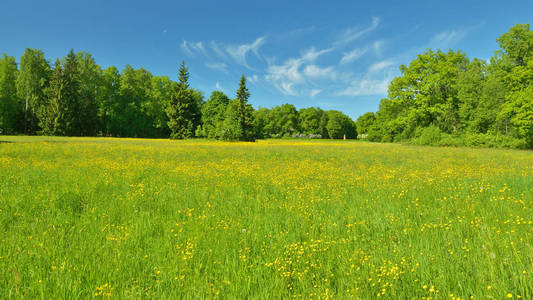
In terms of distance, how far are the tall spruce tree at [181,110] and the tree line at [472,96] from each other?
1827 inches

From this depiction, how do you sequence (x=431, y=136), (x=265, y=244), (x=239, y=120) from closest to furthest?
(x=265, y=244), (x=431, y=136), (x=239, y=120)

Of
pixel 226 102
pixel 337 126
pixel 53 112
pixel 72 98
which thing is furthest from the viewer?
pixel 337 126

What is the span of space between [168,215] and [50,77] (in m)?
76.0

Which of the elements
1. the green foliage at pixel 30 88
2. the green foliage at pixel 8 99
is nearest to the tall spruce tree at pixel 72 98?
the green foliage at pixel 30 88

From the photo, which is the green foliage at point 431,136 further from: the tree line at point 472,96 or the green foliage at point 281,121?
the green foliage at point 281,121

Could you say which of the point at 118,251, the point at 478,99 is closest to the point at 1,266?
the point at 118,251

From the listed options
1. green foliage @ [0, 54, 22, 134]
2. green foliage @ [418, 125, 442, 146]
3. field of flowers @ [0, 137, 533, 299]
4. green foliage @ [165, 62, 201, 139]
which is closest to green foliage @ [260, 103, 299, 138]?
green foliage @ [165, 62, 201, 139]

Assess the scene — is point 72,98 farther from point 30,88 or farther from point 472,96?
point 472,96

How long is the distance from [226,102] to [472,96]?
5150 centimetres

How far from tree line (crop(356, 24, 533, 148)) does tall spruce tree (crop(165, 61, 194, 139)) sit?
46397 millimetres

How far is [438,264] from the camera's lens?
2811 millimetres

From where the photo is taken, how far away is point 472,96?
1384 inches

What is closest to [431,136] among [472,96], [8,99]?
[472,96]

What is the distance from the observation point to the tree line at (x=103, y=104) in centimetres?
5162
